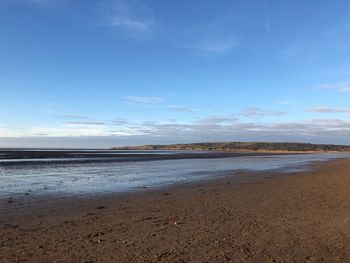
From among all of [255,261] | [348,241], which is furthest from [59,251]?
[348,241]

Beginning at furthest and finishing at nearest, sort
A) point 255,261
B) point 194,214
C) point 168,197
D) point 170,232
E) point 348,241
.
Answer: point 168,197
point 194,214
point 170,232
point 348,241
point 255,261

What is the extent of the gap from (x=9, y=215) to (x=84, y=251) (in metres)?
5.58

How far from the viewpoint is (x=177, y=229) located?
10.4 m

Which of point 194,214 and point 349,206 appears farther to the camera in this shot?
point 349,206

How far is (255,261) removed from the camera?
775 centimetres

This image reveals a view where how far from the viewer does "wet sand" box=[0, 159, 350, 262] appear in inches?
320

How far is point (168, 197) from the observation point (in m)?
17.4

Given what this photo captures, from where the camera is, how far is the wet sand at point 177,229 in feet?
26.7

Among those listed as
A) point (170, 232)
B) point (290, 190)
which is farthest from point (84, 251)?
point (290, 190)

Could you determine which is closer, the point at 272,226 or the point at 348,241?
the point at 348,241

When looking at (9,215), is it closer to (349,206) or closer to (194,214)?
(194,214)

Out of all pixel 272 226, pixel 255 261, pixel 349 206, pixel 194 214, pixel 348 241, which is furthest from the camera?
pixel 349 206

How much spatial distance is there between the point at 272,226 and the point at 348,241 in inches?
85.2

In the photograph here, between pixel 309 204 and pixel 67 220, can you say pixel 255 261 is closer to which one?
pixel 67 220
